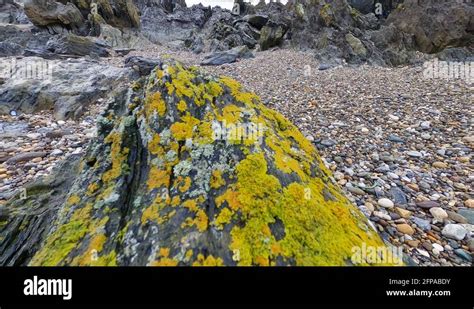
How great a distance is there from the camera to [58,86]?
406 inches

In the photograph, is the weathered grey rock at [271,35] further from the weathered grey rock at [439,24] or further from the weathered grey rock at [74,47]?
the weathered grey rock at [74,47]

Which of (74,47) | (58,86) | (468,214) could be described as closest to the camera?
(468,214)

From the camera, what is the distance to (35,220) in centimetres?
324

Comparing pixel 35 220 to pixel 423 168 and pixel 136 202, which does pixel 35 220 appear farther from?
pixel 423 168

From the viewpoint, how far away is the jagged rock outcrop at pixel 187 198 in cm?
227

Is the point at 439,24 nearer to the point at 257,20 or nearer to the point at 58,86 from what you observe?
the point at 257,20

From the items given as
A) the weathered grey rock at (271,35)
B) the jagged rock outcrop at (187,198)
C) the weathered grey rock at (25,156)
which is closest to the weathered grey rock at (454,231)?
the jagged rock outcrop at (187,198)

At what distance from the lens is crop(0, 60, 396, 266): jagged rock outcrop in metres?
2.27

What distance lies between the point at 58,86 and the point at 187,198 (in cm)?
1128

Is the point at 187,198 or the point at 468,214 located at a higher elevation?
the point at 187,198

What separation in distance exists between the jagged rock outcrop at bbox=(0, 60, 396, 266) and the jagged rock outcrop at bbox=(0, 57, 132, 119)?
23.4 ft

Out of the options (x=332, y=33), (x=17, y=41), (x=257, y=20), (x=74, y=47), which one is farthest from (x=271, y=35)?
(x=17, y=41)

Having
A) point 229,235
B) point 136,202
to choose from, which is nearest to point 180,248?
point 229,235
